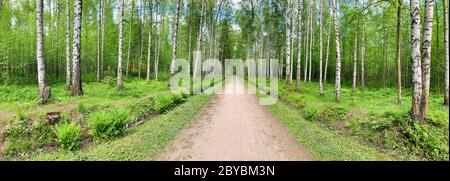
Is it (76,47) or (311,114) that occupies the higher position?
(76,47)

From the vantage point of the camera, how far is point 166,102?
386 inches

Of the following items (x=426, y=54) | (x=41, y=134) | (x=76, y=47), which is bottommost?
(x=41, y=134)

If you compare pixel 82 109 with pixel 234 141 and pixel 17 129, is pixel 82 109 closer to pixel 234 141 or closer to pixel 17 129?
pixel 17 129

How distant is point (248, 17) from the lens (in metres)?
27.8

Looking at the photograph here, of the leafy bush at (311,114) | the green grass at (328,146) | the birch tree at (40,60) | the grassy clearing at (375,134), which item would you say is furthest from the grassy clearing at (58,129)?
the leafy bush at (311,114)

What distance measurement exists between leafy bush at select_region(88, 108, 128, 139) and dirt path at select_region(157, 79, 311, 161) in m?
1.72

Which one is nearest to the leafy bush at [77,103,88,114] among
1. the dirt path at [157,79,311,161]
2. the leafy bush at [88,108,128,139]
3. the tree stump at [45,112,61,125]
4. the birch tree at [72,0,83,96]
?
the tree stump at [45,112,61,125]

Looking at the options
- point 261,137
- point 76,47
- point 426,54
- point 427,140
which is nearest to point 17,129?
point 76,47

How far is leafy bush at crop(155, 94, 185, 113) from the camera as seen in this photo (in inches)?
365

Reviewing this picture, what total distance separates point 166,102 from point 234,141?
4.99 m

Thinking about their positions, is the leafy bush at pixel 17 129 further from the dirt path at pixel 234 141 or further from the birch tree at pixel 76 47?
the dirt path at pixel 234 141

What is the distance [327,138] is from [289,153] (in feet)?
5.42
